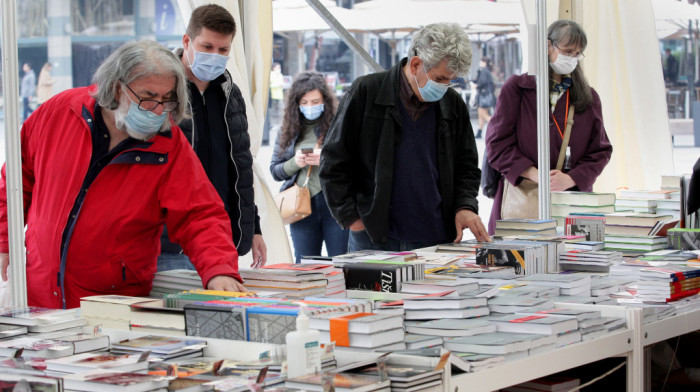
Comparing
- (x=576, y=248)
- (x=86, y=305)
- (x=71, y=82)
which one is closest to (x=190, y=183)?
(x=86, y=305)

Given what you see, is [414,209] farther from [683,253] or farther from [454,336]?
[454,336]

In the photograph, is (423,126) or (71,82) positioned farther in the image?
(71,82)

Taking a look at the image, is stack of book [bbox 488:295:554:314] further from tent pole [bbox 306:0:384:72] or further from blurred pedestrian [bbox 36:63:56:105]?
blurred pedestrian [bbox 36:63:56:105]

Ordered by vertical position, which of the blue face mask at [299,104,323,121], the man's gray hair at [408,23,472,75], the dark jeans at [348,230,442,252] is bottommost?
the dark jeans at [348,230,442,252]

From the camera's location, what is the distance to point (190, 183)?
2.54m

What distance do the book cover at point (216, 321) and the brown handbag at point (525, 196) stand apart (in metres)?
2.48

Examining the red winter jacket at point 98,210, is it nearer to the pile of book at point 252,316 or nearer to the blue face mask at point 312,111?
the pile of book at point 252,316

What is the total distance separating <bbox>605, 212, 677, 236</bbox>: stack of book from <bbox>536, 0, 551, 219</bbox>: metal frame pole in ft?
1.18

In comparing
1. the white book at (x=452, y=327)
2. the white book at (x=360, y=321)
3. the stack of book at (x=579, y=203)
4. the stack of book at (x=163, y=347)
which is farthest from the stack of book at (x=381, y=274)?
the stack of book at (x=579, y=203)

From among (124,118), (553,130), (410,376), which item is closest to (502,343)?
(410,376)

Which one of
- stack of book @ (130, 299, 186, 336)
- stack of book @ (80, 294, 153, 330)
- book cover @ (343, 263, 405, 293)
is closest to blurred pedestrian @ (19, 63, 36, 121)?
book cover @ (343, 263, 405, 293)

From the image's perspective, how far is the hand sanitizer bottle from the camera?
1644 millimetres

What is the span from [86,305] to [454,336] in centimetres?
88

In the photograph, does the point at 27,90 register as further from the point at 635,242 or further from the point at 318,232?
the point at 635,242
